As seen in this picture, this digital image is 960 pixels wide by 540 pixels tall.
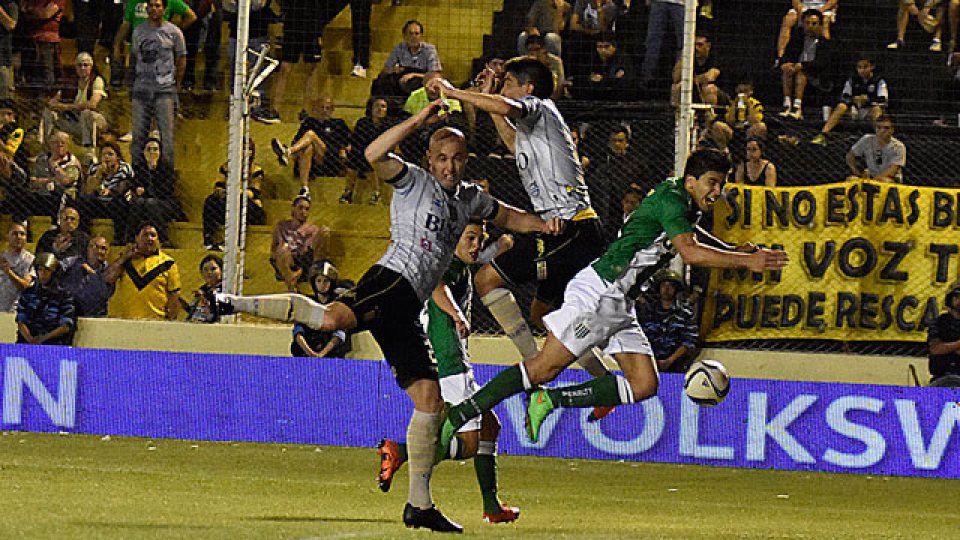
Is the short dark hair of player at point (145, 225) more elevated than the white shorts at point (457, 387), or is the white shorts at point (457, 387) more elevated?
the short dark hair of player at point (145, 225)

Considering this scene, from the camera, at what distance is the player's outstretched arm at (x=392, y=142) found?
8.46 metres

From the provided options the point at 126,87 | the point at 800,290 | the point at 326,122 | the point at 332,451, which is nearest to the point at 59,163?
the point at 126,87

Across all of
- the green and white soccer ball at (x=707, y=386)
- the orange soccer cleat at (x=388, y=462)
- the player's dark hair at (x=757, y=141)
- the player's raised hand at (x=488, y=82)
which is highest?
the player's raised hand at (x=488, y=82)

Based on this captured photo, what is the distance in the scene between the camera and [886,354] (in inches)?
575

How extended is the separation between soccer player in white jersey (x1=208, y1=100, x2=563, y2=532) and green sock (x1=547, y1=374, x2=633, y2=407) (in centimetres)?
108

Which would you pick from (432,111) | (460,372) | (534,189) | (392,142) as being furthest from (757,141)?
(432,111)

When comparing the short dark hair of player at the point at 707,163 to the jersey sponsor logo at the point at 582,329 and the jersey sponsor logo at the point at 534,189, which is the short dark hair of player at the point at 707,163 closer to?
the jersey sponsor logo at the point at 582,329

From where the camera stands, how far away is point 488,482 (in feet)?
31.8

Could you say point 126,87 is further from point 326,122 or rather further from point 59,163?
point 326,122

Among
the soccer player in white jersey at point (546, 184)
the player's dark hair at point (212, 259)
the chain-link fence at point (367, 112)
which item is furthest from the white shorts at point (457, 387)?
the player's dark hair at point (212, 259)

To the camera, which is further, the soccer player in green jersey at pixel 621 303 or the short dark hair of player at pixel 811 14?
the short dark hair of player at pixel 811 14

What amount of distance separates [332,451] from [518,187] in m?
3.00

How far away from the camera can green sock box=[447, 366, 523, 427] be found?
9406mm

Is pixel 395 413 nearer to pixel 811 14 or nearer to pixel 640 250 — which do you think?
pixel 640 250
